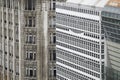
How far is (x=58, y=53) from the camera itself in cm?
12175

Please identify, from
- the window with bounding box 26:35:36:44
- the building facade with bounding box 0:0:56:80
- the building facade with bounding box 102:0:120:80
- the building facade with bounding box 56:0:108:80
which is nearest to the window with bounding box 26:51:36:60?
the building facade with bounding box 0:0:56:80

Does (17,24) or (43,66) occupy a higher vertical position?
(17,24)

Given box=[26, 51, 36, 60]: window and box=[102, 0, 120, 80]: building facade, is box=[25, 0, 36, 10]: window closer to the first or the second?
box=[26, 51, 36, 60]: window

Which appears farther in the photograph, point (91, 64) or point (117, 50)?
point (91, 64)

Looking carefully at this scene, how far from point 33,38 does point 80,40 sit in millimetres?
17140

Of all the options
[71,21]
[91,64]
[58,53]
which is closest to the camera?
[91,64]

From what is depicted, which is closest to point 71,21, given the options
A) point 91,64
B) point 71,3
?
point 71,3

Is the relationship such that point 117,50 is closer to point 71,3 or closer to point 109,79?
point 109,79

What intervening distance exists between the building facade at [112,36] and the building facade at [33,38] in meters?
25.7

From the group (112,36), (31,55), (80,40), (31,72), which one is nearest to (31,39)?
(31,55)

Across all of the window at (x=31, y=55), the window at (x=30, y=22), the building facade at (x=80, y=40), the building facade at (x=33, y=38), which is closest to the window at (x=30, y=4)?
the building facade at (x=33, y=38)

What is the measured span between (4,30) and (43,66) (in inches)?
608

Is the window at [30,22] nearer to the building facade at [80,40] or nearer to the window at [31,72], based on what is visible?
the building facade at [80,40]

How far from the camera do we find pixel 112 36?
9875 centimetres
